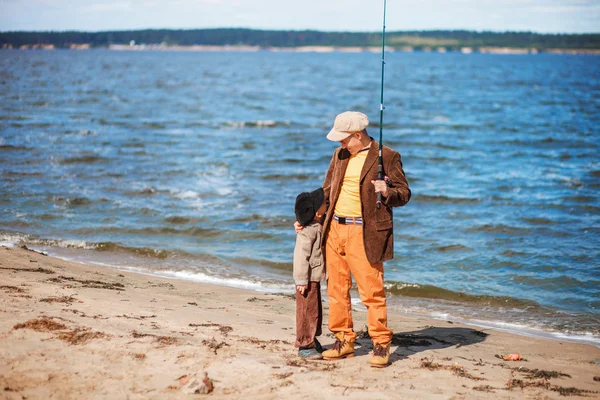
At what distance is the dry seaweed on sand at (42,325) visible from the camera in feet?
17.5

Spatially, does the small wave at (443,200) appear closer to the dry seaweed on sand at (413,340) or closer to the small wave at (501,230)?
the small wave at (501,230)

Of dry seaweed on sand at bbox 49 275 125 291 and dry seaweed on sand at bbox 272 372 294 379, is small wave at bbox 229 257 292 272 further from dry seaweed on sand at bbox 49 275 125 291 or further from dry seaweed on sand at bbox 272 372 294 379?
dry seaweed on sand at bbox 272 372 294 379

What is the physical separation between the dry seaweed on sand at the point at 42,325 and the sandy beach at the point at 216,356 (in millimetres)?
15

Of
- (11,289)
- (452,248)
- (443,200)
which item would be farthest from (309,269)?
(443,200)

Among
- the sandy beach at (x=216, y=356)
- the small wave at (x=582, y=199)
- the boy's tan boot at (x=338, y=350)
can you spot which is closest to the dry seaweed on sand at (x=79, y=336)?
the sandy beach at (x=216, y=356)

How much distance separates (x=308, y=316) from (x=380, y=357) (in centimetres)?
67

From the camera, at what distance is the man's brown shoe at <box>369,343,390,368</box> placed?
5414 millimetres

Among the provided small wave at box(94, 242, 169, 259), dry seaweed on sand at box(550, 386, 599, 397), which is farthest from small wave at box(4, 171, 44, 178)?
dry seaweed on sand at box(550, 386, 599, 397)

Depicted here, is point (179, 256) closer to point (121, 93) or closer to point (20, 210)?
point (20, 210)

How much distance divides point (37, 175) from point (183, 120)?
1449 centimetres

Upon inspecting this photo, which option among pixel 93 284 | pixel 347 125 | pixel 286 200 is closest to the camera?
pixel 347 125

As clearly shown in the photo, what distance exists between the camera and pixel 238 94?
4878 centimetres

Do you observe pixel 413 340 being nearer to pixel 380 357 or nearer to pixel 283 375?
pixel 380 357

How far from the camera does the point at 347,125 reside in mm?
5223
